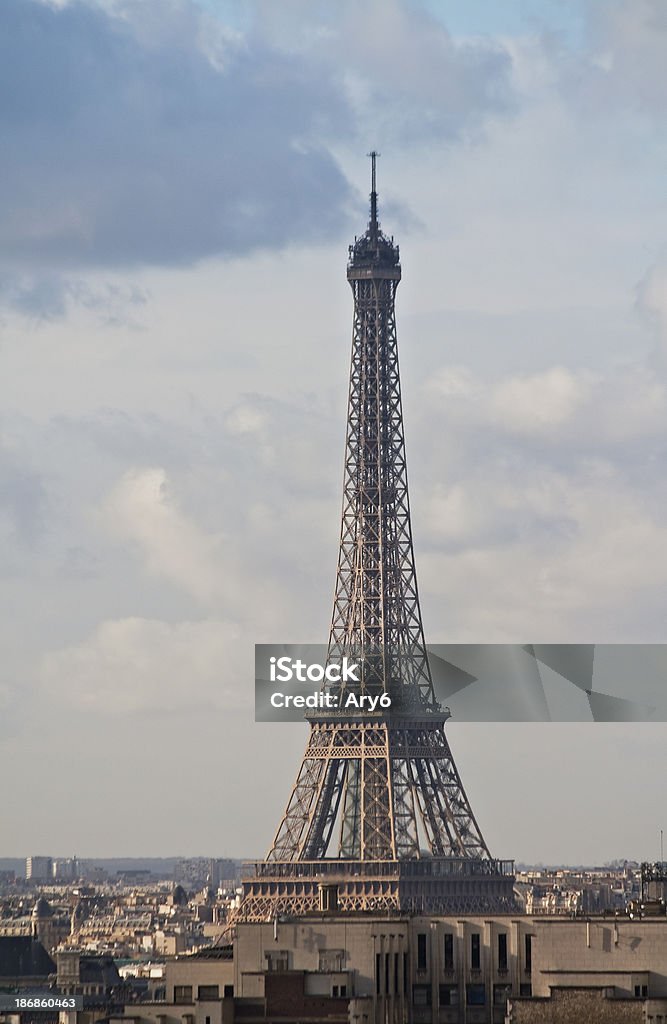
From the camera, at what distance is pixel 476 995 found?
9875cm

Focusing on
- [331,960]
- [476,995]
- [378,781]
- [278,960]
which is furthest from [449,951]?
[378,781]

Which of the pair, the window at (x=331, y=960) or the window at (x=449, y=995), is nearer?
the window at (x=331, y=960)

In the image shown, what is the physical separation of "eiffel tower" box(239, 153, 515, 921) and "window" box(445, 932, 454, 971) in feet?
268

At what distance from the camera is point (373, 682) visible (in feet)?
642

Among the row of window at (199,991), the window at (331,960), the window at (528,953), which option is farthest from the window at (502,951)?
the row of window at (199,991)

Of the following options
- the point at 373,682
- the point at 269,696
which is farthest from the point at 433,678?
the point at 269,696

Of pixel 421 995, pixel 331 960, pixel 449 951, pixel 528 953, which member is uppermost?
pixel 449 951

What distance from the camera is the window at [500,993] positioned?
9812 centimetres

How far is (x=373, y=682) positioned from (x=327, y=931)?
3951 inches

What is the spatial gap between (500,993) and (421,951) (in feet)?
8.65

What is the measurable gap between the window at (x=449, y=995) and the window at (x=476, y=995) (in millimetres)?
330

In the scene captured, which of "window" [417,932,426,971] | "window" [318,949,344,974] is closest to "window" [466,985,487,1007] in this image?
"window" [417,932,426,971]

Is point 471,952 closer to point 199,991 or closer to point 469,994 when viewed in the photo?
point 469,994

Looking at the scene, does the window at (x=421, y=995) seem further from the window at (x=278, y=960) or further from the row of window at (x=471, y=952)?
the window at (x=278, y=960)
